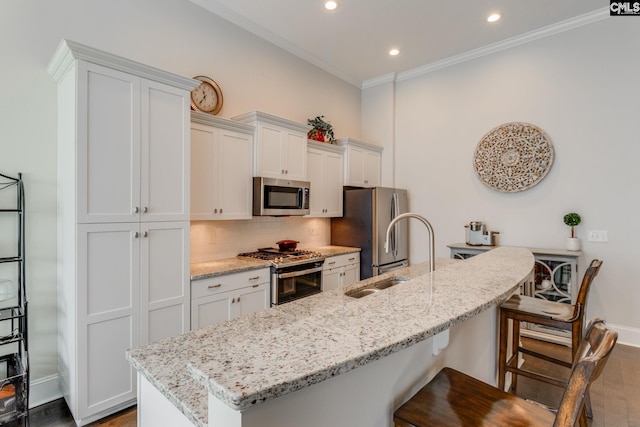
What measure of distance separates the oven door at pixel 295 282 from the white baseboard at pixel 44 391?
171cm

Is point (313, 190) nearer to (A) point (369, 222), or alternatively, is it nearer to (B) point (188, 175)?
(A) point (369, 222)

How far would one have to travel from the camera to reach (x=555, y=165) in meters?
3.68

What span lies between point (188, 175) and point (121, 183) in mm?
488

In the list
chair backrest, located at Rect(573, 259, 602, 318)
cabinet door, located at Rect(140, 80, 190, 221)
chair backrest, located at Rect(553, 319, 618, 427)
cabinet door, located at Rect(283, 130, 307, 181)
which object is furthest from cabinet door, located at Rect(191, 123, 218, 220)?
chair backrest, located at Rect(573, 259, 602, 318)

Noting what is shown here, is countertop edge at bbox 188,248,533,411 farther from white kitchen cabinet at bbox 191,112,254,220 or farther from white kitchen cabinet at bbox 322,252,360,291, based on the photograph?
white kitchen cabinet at bbox 322,252,360,291

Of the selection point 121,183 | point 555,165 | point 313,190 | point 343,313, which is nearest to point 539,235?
point 555,165

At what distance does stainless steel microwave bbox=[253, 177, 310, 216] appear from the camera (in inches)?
131

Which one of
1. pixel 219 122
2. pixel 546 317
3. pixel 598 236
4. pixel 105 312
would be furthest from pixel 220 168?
pixel 598 236

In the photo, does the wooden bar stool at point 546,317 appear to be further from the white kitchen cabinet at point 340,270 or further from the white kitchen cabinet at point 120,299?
the white kitchen cabinet at point 120,299

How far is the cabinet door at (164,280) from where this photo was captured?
232 centimetres

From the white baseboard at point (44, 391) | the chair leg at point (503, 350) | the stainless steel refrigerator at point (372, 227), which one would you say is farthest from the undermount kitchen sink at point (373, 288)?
the white baseboard at point (44, 391)

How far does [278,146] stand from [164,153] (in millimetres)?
1349

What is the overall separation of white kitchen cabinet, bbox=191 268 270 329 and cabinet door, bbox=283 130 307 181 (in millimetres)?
1204

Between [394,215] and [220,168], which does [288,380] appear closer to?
[220,168]
